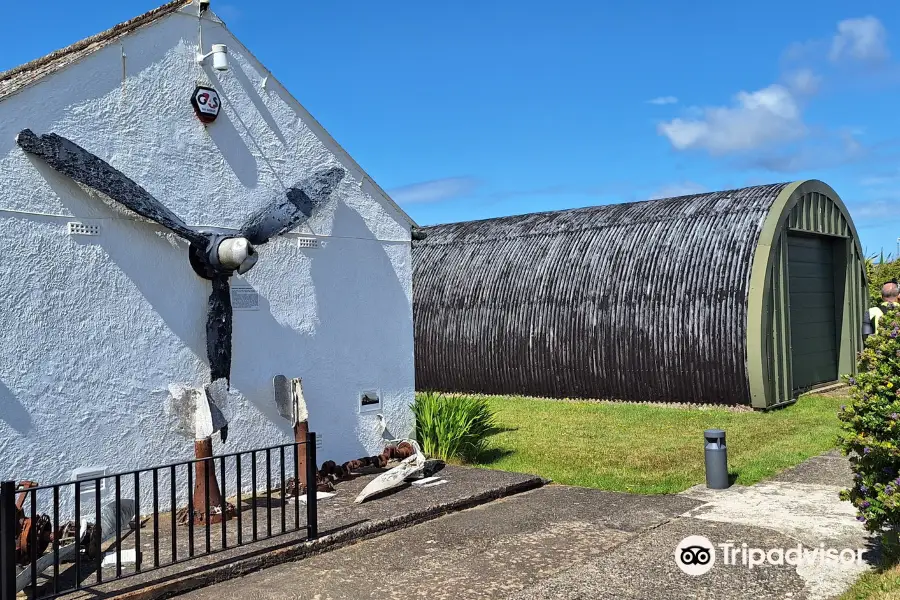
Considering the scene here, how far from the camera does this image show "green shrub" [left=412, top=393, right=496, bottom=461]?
34.3 feet

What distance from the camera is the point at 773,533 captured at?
23.2 ft

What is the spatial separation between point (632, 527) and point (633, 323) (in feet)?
29.1

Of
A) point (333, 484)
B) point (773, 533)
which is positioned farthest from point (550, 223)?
point (773, 533)

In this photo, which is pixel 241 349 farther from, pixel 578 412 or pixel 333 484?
pixel 578 412

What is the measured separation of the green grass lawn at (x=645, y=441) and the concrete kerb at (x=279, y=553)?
5.73 feet

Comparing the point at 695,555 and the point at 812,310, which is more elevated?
the point at 812,310

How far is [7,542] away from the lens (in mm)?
5176

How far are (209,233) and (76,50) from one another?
7.53 ft

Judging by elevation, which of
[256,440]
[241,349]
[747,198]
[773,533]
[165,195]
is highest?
→ [747,198]

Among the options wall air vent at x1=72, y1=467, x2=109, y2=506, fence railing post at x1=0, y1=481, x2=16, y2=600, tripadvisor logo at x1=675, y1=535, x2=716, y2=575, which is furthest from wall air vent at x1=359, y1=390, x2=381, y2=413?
fence railing post at x1=0, y1=481, x2=16, y2=600

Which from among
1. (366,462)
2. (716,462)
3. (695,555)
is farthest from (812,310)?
(695,555)

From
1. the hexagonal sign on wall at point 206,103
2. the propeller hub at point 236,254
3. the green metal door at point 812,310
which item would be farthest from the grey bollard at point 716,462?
the green metal door at point 812,310

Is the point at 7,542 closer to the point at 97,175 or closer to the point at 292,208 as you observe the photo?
the point at 97,175

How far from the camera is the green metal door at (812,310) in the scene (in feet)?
54.0
